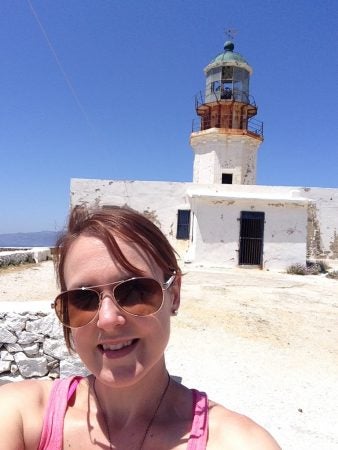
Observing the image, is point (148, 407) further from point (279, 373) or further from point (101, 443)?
point (279, 373)

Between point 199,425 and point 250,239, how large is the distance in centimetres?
1426

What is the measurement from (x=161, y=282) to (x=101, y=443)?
23.2 inches

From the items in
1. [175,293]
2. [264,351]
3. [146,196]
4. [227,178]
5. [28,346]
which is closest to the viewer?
[175,293]

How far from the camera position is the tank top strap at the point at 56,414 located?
1.21 m

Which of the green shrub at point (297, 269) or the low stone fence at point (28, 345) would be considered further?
the green shrub at point (297, 269)

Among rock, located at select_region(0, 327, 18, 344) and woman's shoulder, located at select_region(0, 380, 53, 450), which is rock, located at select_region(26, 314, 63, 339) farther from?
woman's shoulder, located at select_region(0, 380, 53, 450)

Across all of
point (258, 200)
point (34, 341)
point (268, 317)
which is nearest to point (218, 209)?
point (258, 200)

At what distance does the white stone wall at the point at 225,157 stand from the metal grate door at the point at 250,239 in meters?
4.06

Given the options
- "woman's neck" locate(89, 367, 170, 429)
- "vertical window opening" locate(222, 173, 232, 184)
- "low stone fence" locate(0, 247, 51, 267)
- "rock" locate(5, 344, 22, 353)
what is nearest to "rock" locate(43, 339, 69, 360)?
"rock" locate(5, 344, 22, 353)

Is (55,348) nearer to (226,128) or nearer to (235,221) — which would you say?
(235,221)

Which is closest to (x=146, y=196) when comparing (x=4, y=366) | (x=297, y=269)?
(x=297, y=269)

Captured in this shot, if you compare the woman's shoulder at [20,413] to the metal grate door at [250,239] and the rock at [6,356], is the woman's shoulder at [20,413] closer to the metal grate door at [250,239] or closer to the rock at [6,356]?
the rock at [6,356]

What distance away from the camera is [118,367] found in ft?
3.72

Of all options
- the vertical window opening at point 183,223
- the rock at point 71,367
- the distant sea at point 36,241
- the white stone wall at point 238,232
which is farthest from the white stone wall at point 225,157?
the rock at point 71,367
